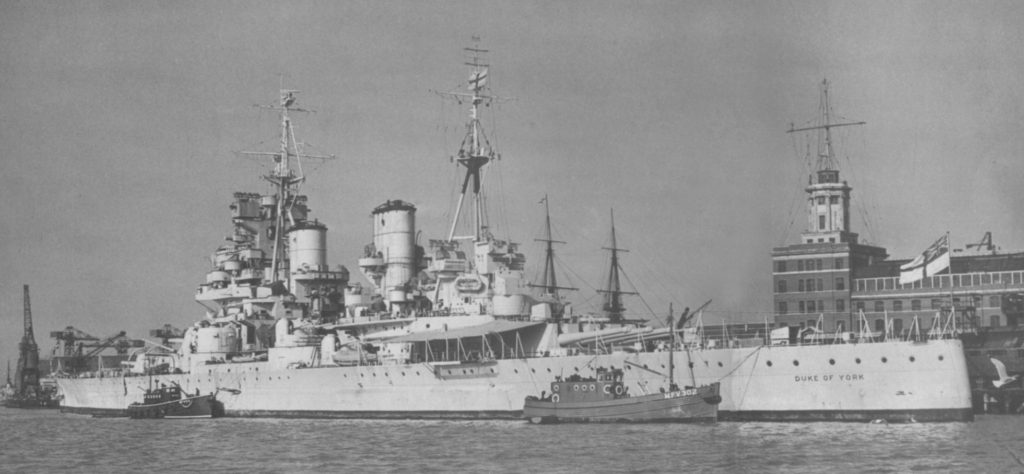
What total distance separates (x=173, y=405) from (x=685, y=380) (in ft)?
90.1

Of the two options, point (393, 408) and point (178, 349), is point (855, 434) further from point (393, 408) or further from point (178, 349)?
point (178, 349)

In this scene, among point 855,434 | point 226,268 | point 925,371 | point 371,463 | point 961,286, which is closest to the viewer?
point 371,463

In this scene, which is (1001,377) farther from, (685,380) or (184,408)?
(184,408)

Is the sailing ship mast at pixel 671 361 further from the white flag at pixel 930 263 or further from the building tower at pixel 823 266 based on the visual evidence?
the building tower at pixel 823 266

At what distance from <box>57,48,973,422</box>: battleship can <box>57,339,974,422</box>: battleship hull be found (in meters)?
0.05

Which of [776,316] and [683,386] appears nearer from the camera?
[683,386]

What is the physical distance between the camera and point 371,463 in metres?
34.9

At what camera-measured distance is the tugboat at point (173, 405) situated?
60.0m

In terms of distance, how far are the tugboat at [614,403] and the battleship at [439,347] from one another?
1.45 m

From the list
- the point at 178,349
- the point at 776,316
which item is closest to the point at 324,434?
the point at 178,349

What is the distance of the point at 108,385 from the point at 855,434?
46.7m

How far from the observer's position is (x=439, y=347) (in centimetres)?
5472

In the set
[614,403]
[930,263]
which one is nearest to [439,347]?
[614,403]

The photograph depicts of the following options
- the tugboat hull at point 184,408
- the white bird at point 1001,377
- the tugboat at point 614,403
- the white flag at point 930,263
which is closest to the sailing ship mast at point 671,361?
the tugboat at point 614,403
